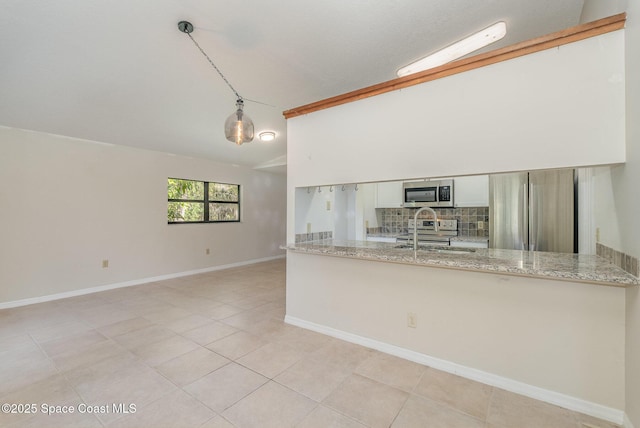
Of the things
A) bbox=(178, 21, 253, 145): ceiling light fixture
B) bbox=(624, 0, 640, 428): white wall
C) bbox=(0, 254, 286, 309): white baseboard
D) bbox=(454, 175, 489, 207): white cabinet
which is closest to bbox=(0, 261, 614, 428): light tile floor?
bbox=(624, 0, 640, 428): white wall

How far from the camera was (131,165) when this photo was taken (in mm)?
4730

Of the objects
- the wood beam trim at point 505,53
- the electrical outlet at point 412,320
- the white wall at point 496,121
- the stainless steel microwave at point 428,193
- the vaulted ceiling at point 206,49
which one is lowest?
the electrical outlet at point 412,320

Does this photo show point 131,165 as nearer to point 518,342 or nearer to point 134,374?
point 134,374

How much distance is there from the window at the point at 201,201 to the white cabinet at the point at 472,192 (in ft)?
16.1

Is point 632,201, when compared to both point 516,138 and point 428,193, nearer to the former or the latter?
point 516,138

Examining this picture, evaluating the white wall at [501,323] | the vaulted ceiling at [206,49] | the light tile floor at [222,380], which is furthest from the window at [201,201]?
the white wall at [501,323]

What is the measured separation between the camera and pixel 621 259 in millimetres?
1566

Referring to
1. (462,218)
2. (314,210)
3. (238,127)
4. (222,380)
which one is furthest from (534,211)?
(222,380)

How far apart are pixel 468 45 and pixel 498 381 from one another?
262cm

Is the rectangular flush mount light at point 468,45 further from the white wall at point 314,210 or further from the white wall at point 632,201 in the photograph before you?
the white wall at point 314,210

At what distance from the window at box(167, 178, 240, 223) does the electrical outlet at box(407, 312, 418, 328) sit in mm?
4833

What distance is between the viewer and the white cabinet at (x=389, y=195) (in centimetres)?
399

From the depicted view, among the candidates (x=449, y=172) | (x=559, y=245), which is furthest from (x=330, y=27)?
(x=559, y=245)

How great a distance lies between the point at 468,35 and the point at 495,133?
3.16 feet
